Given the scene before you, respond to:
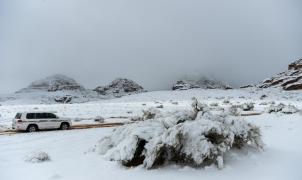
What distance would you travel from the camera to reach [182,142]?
11.0m

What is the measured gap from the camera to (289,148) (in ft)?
45.1

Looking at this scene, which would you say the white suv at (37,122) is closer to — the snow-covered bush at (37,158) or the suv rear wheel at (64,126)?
the suv rear wheel at (64,126)

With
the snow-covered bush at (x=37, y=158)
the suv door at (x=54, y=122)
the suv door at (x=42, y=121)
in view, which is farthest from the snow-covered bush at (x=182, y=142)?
the suv door at (x=54, y=122)

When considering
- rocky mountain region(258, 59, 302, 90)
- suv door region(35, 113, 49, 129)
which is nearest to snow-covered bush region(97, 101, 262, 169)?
suv door region(35, 113, 49, 129)

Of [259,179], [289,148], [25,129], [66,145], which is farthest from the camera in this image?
[25,129]

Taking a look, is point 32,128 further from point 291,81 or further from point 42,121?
point 291,81

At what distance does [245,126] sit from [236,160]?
167cm

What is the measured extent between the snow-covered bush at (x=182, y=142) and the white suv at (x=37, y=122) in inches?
632

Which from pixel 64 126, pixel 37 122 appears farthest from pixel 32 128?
pixel 64 126

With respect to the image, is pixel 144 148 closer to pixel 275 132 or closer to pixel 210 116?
pixel 210 116

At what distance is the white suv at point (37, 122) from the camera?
2664cm

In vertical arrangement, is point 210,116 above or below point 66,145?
above

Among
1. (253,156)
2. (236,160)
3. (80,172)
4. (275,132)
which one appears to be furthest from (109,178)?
(275,132)

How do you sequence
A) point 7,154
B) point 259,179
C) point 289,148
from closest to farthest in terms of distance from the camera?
point 259,179 → point 289,148 → point 7,154
